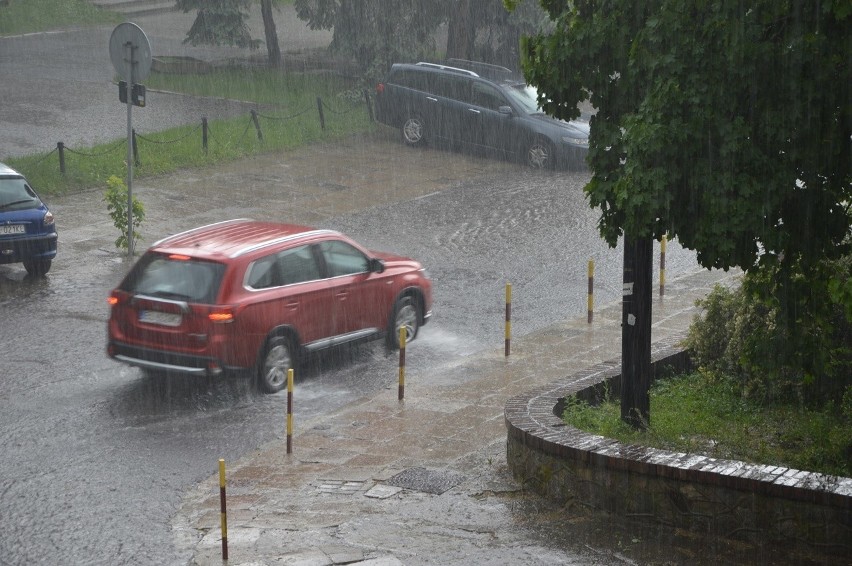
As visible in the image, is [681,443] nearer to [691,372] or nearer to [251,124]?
[691,372]

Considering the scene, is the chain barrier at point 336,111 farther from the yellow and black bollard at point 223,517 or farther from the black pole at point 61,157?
the yellow and black bollard at point 223,517

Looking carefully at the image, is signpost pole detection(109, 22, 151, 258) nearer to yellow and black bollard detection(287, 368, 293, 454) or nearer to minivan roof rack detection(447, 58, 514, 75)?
yellow and black bollard detection(287, 368, 293, 454)

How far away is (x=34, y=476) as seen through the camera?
33.2 ft

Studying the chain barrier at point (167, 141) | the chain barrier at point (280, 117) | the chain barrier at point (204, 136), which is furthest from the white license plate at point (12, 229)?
the chain barrier at point (280, 117)

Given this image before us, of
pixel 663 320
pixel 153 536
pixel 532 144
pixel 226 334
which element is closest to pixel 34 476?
pixel 153 536

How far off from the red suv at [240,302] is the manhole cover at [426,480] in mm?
2853

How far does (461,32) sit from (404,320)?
19.4m

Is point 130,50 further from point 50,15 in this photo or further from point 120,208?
point 50,15

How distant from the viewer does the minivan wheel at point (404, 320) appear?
14352 millimetres

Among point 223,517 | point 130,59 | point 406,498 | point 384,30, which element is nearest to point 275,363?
point 406,498

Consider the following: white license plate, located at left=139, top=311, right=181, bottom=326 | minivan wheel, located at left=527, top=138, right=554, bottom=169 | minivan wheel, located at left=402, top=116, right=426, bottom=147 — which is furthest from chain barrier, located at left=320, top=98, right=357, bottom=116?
white license plate, located at left=139, top=311, right=181, bottom=326

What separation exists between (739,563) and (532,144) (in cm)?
1853

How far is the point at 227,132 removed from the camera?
26.6 meters

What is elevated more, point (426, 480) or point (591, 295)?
point (591, 295)
